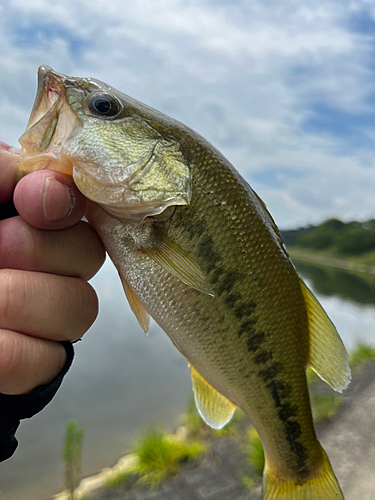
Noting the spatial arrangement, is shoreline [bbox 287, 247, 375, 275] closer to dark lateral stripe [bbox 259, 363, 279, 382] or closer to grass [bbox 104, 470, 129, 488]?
grass [bbox 104, 470, 129, 488]

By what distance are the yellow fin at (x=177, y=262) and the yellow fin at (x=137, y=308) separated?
0.16 m

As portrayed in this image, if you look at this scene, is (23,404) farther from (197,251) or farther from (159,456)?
(159,456)

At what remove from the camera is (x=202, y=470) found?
4.86m

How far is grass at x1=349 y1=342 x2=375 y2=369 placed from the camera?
27.5 feet

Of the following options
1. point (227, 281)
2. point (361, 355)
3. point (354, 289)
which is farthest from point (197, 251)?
point (354, 289)

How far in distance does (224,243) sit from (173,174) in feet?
0.83

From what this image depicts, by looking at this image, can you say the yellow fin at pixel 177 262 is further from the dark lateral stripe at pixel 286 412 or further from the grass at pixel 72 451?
the grass at pixel 72 451

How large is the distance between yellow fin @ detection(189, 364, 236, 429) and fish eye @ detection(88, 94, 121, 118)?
883 millimetres

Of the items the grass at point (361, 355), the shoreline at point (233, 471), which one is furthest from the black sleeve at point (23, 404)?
the grass at point (361, 355)

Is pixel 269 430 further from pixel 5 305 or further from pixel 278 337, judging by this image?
pixel 5 305

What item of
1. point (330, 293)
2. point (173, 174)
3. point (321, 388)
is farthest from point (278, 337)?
point (330, 293)

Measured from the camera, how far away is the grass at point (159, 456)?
473 centimetres

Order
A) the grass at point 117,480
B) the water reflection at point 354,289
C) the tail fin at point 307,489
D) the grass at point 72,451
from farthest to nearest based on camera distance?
the water reflection at point 354,289 < the grass at point 117,480 < the grass at point 72,451 < the tail fin at point 307,489

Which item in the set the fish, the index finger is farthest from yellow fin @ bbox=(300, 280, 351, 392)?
the index finger
